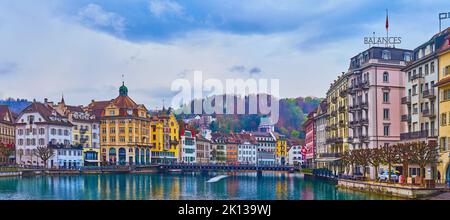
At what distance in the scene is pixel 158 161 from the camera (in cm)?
7975

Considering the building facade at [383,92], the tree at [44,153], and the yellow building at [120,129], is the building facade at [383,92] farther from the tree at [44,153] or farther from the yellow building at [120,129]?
the yellow building at [120,129]

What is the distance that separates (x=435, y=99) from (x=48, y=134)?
120 ft

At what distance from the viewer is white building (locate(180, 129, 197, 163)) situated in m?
84.0

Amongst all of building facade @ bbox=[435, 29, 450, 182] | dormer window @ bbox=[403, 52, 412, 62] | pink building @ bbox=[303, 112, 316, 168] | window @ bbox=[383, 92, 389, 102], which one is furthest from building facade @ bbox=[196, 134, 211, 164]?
building facade @ bbox=[435, 29, 450, 182]

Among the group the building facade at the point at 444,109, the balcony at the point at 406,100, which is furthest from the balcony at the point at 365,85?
the building facade at the point at 444,109

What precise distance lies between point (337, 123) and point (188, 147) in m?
41.0

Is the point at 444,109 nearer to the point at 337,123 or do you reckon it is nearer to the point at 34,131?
the point at 337,123

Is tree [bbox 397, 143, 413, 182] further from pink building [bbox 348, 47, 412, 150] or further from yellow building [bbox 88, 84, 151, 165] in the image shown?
yellow building [bbox 88, 84, 151, 165]

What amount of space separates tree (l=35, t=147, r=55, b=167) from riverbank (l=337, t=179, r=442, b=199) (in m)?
30.1

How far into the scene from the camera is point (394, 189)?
2594 cm

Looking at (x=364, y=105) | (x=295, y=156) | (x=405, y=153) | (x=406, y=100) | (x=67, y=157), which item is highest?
(x=406, y=100)

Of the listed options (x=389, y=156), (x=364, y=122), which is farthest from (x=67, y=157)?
(x=389, y=156)

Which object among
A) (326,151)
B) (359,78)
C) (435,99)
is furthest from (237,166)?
(435,99)
